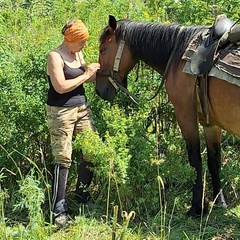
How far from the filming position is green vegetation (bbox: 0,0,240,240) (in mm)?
3969

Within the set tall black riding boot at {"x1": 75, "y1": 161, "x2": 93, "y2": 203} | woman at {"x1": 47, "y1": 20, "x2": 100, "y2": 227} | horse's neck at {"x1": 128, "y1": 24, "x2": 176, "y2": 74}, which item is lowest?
tall black riding boot at {"x1": 75, "y1": 161, "x2": 93, "y2": 203}

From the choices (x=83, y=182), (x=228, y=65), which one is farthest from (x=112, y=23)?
(x=83, y=182)

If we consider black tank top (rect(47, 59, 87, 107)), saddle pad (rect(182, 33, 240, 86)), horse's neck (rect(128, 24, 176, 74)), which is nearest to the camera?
saddle pad (rect(182, 33, 240, 86))

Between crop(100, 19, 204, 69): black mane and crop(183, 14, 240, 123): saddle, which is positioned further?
crop(100, 19, 204, 69): black mane

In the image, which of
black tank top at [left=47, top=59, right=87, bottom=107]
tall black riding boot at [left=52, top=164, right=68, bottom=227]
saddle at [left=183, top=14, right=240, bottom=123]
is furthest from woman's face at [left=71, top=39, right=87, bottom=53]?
tall black riding boot at [left=52, top=164, right=68, bottom=227]

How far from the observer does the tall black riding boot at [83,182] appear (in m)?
4.42

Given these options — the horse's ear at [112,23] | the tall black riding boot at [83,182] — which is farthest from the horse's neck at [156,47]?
the tall black riding boot at [83,182]

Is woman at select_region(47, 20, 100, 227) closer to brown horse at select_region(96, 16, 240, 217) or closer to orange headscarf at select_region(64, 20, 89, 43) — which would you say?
orange headscarf at select_region(64, 20, 89, 43)

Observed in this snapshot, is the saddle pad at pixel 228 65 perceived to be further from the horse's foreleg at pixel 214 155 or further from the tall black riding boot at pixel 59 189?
the tall black riding boot at pixel 59 189

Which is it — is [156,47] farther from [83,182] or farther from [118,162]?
[83,182]

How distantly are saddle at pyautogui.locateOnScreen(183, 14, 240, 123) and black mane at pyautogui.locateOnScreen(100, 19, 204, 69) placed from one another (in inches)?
5.5

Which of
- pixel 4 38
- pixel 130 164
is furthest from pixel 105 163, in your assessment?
pixel 4 38

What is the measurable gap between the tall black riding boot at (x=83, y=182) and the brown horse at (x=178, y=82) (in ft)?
2.26

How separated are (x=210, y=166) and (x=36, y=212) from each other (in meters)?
1.73
